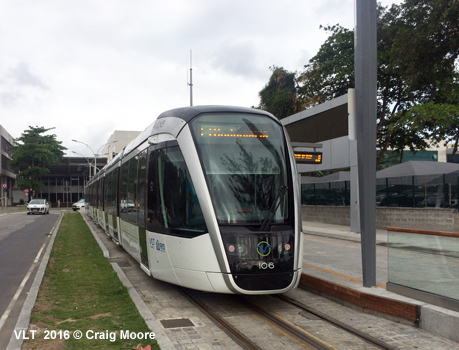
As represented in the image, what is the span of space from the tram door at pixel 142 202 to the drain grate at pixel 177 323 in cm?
249

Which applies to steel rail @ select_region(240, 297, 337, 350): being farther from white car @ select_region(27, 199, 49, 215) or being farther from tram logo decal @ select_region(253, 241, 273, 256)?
white car @ select_region(27, 199, 49, 215)

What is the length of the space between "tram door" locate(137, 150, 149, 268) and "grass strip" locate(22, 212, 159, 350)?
0.76 metres

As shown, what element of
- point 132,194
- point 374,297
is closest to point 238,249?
point 374,297

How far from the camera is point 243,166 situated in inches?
298

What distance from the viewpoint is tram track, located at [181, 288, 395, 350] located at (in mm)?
5848

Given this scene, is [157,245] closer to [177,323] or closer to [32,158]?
→ [177,323]

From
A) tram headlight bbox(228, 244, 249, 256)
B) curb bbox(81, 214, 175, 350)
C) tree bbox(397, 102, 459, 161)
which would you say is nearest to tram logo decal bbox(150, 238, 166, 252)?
curb bbox(81, 214, 175, 350)

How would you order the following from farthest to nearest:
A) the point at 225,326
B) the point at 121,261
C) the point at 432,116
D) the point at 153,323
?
the point at 432,116
the point at 121,261
the point at 225,326
the point at 153,323

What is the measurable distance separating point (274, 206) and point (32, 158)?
254ft

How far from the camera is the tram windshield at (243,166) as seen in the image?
7.31 metres

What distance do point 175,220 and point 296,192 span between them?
6.66ft

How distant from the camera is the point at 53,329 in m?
6.25

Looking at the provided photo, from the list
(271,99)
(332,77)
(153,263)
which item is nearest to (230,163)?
(153,263)

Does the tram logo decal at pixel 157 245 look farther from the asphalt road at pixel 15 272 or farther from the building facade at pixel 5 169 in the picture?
the building facade at pixel 5 169
